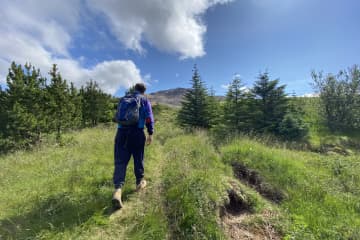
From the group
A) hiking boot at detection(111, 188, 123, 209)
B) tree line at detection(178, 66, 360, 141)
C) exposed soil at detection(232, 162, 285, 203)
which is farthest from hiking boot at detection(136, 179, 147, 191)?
tree line at detection(178, 66, 360, 141)

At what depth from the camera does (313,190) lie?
14.4 ft

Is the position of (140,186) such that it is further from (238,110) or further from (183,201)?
(238,110)

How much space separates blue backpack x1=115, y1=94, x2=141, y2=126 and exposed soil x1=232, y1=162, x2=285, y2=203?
342 cm

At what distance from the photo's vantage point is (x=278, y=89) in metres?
10.9

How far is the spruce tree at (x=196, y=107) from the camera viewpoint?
39.6 feet

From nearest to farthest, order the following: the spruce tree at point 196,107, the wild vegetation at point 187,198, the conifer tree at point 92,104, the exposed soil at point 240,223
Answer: the wild vegetation at point 187,198, the exposed soil at point 240,223, the spruce tree at point 196,107, the conifer tree at point 92,104

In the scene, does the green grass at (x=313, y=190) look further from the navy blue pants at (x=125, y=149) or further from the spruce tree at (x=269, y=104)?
the spruce tree at (x=269, y=104)

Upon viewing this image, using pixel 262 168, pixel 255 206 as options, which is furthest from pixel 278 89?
pixel 255 206

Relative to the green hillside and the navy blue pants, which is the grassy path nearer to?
the green hillside

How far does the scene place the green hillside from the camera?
2.77 meters

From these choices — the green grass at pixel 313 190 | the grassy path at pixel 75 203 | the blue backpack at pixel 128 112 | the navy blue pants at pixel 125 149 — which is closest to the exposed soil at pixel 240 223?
the green grass at pixel 313 190

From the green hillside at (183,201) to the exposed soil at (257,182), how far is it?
0.07 feet

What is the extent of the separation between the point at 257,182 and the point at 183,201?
2598 millimetres

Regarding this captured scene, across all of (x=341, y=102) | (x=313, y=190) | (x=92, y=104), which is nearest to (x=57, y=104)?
(x=92, y=104)
